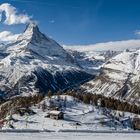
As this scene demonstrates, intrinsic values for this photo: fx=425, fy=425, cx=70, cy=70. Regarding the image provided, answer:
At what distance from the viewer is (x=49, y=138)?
233 feet

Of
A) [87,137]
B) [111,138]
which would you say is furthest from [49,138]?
[111,138]

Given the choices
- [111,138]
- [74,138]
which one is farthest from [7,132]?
[111,138]

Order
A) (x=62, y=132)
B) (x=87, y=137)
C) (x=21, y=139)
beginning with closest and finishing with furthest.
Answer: (x=21, y=139) → (x=87, y=137) → (x=62, y=132)

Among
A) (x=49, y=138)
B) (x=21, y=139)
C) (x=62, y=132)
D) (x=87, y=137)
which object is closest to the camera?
(x=21, y=139)

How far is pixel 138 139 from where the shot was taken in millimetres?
77375

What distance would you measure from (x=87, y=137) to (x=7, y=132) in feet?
46.9

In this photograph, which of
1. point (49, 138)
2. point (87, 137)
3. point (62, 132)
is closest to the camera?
point (49, 138)

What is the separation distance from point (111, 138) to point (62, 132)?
33.5ft

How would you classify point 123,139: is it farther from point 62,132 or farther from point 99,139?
point 62,132

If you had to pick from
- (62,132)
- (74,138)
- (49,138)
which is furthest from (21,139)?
(62,132)

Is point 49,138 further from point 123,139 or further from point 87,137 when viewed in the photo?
point 123,139

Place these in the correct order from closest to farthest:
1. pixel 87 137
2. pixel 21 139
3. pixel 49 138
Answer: pixel 21 139 → pixel 49 138 → pixel 87 137

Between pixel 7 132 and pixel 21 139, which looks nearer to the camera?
pixel 21 139

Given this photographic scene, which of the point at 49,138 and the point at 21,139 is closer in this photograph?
the point at 21,139
